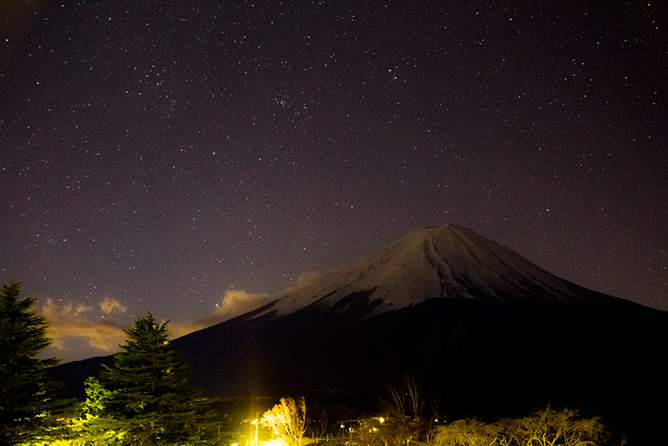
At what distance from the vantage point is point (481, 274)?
139 meters

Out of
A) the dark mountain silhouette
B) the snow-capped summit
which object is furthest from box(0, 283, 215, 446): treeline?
the snow-capped summit

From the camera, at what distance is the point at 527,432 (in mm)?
19250

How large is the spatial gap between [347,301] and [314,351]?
93.4 feet

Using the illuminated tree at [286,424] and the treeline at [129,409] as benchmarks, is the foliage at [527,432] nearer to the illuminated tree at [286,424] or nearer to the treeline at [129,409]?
the treeline at [129,409]

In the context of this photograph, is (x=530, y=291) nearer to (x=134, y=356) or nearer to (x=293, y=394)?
(x=293, y=394)

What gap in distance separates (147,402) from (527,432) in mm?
12527

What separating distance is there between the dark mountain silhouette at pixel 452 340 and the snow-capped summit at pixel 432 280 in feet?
1.64

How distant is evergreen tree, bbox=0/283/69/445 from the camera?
1733 centimetres

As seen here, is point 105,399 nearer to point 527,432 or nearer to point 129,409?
point 129,409

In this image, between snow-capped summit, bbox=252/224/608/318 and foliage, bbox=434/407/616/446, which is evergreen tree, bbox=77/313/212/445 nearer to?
foliage, bbox=434/407/616/446

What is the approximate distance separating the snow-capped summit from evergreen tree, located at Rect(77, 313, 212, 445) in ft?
347

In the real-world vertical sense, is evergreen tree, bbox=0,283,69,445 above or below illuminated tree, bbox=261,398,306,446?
above

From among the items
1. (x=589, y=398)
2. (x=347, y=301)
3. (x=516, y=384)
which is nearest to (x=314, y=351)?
(x=347, y=301)

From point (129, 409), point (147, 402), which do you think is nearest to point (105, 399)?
point (129, 409)
